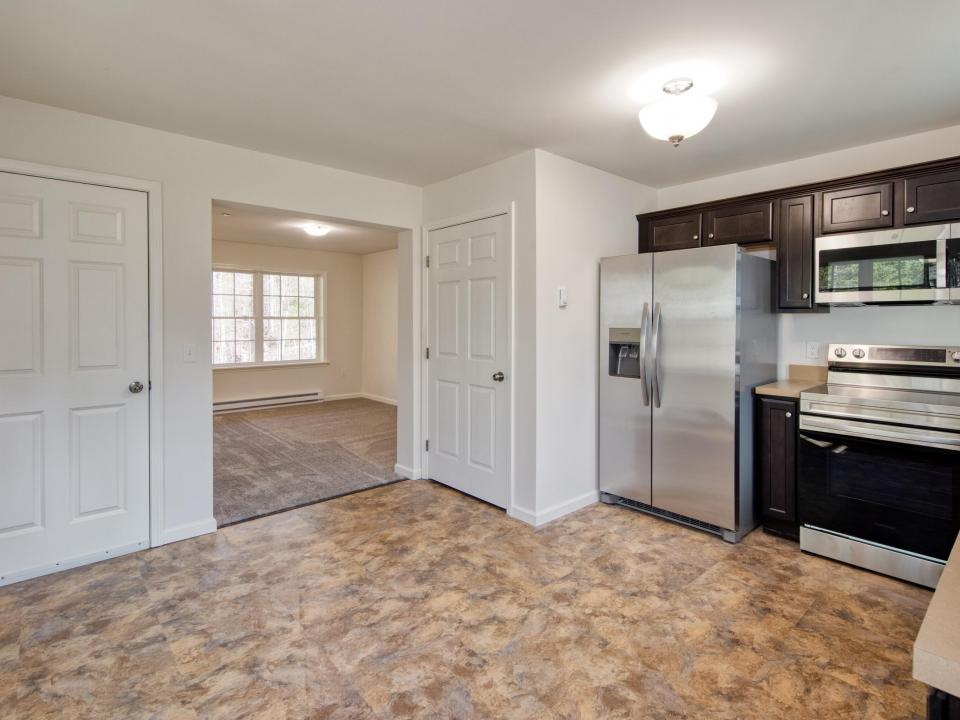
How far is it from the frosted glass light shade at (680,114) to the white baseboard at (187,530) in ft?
10.9

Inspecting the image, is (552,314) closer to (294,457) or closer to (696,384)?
(696,384)

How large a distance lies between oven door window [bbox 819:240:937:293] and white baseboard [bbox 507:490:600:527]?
2007mm

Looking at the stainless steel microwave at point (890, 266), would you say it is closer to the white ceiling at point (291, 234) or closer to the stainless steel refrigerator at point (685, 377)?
the stainless steel refrigerator at point (685, 377)

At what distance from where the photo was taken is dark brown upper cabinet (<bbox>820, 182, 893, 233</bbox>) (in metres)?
2.95

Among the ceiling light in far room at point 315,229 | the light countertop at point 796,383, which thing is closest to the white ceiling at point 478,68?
the light countertop at point 796,383

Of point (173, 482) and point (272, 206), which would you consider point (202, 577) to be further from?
point (272, 206)

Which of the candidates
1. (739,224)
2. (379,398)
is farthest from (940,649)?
(379,398)

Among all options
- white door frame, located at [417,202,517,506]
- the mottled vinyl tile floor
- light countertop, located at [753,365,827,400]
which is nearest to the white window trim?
white door frame, located at [417,202,517,506]

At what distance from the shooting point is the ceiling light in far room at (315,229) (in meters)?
6.13

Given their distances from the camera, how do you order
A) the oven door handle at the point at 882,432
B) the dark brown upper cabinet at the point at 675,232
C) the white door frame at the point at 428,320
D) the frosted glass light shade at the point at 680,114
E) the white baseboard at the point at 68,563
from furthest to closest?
the dark brown upper cabinet at the point at 675,232
the white door frame at the point at 428,320
the white baseboard at the point at 68,563
the oven door handle at the point at 882,432
the frosted glass light shade at the point at 680,114

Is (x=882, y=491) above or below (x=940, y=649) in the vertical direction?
below

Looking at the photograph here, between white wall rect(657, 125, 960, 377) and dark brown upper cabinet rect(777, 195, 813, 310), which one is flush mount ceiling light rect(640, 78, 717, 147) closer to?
dark brown upper cabinet rect(777, 195, 813, 310)

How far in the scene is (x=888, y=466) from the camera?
104 inches

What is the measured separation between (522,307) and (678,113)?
1452 millimetres
